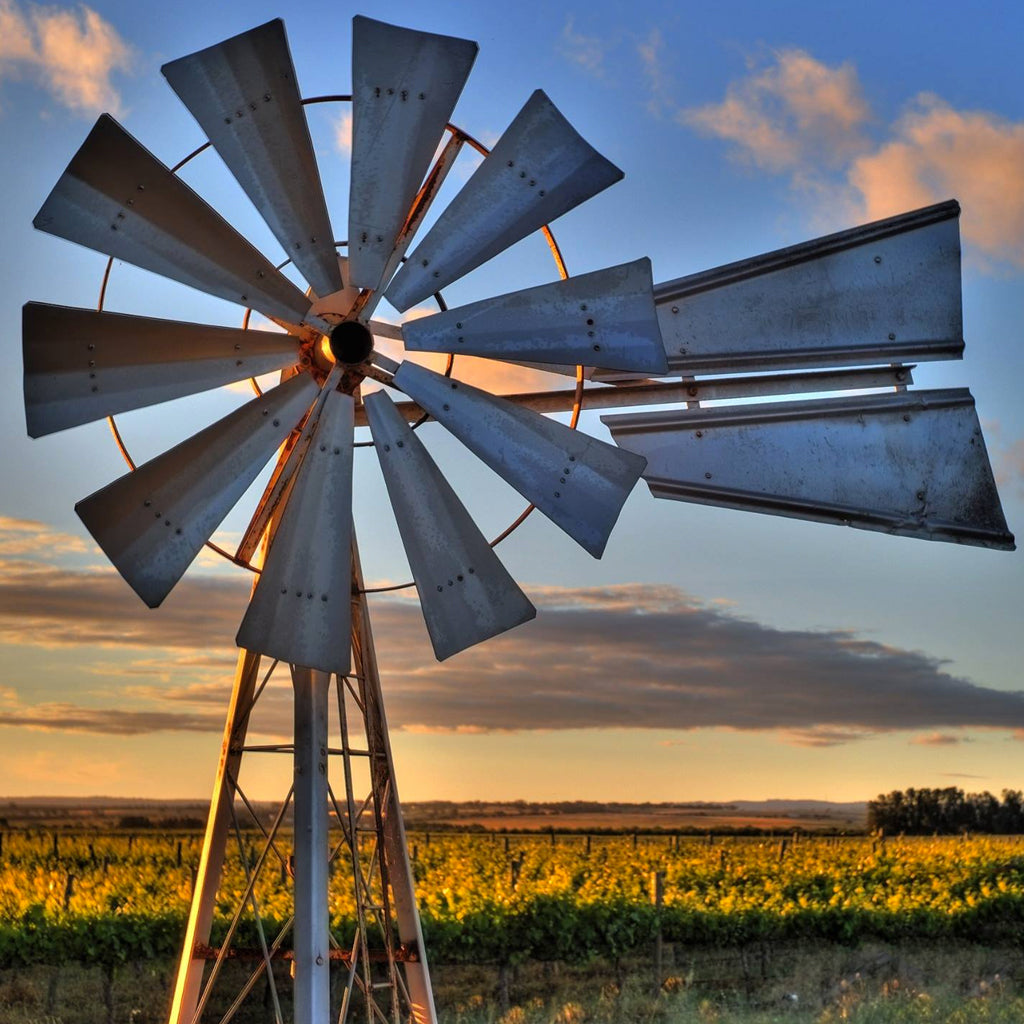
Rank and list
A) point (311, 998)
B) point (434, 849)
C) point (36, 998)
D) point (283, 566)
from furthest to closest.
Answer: point (434, 849) < point (36, 998) < point (311, 998) < point (283, 566)

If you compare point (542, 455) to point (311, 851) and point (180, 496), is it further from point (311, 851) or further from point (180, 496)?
point (311, 851)

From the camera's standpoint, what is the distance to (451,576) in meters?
5.59

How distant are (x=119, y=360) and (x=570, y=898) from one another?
8.92 metres

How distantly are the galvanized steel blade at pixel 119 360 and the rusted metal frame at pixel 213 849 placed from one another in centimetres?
162

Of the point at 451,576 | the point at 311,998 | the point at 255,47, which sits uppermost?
the point at 255,47

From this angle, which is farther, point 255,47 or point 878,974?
point 878,974

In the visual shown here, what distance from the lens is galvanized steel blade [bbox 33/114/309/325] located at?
5.65 metres

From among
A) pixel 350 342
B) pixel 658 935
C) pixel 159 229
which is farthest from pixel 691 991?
pixel 159 229

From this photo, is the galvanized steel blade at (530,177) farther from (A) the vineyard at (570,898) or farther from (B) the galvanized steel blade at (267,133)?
(A) the vineyard at (570,898)

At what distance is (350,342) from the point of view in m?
5.85

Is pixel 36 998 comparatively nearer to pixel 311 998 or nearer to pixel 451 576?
pixel 311 998

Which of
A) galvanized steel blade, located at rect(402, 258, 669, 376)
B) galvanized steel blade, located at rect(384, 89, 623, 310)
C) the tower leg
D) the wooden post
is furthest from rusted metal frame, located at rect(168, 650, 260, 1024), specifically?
the wooden post

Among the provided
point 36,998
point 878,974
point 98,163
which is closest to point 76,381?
point 98,163

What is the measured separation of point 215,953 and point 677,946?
8.54 m
